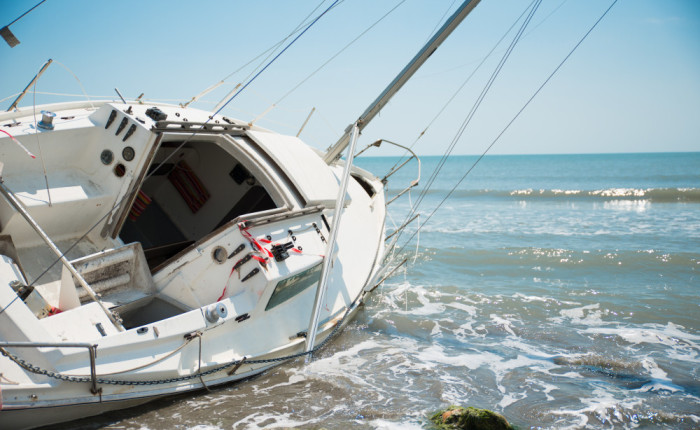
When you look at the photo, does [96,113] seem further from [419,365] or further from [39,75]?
[419,365]

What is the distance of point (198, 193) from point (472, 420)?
5.87 meters

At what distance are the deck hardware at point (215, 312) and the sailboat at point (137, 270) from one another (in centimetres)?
2

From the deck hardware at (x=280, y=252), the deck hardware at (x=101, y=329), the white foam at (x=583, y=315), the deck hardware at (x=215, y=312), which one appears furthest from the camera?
the white foam at (x=583, y=315)

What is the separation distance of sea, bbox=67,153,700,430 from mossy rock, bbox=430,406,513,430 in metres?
0.29

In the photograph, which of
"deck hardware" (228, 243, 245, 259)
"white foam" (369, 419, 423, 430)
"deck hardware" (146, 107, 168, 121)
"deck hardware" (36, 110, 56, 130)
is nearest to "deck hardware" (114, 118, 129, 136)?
"deck hardware" (146, 107, 168, 121)

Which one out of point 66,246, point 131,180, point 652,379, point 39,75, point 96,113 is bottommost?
point 652,379

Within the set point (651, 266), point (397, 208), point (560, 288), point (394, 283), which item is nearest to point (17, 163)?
point (394, 283)

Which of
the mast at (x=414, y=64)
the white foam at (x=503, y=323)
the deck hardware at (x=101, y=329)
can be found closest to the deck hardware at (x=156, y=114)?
the deck hardware at (x=101, y=329)

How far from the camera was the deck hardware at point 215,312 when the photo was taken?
5434 mm

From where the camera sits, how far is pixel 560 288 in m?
11.1

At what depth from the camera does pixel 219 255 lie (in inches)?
235

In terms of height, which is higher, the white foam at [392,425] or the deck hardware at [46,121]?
the deck hardware at [46,121]

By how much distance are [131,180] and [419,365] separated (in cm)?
416

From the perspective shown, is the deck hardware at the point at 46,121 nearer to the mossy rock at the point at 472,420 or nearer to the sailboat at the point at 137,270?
the sailboat at the point at 137,270
